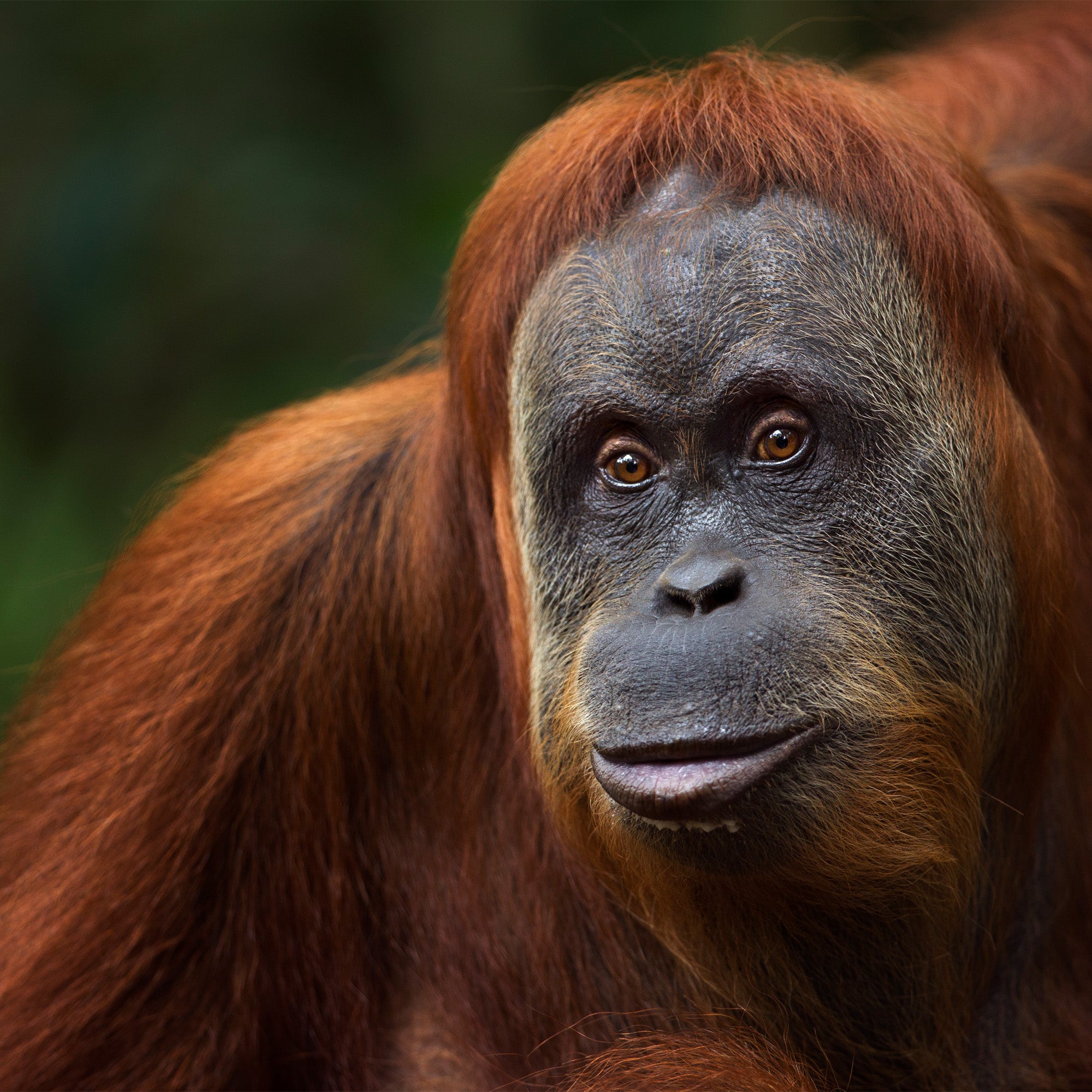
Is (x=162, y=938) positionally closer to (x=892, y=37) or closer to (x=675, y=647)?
(x=675, y=647)

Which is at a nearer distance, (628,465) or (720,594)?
(720,594)

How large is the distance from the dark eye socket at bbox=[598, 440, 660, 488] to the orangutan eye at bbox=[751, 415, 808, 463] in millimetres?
141

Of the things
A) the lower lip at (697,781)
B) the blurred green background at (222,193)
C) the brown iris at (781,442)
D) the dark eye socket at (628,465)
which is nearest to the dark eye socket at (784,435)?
the brown iris at (781,442)

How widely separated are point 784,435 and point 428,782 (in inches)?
34.0

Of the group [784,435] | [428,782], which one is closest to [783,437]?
[784,435]

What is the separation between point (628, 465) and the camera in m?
1.62

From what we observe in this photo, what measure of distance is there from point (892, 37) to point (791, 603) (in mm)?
2605

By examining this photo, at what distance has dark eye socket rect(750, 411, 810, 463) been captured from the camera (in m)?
1.56

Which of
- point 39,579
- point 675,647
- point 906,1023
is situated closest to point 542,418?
point 675,647

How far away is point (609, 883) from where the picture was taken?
5.85 ft

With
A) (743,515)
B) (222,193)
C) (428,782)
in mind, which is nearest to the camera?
(743,515)

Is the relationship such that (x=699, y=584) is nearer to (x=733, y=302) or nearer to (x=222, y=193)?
(x=733, y=302)

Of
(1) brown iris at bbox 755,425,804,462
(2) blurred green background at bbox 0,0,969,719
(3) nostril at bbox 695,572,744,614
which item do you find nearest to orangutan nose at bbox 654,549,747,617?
(3) nostril at bbox 695,572,744,614

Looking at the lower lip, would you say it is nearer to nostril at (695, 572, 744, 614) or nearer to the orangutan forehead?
nostril at (695, 572, 744, 614)
